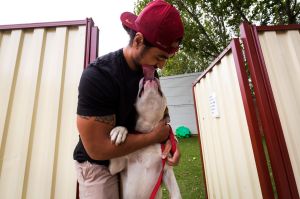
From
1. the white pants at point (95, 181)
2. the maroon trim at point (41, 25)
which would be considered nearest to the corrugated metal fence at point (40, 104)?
the maroon trim at point (41, 25)

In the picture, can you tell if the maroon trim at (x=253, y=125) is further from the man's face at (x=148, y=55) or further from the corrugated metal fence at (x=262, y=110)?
the man's face at (x=148, y=55)

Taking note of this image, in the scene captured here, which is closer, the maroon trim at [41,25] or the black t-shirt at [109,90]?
the black t-shirt at [109,90]

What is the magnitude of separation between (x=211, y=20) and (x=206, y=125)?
1175 cm

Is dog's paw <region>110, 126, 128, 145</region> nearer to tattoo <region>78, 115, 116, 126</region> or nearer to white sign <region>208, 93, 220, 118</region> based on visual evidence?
tattoo <region>78, 115, 116, 126</region>

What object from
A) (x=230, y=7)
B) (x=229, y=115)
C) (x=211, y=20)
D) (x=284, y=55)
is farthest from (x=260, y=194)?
(x=211, y=20)

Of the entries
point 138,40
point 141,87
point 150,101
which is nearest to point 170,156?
point 150,101

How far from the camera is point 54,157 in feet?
8.39

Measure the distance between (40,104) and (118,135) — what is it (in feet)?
4.98

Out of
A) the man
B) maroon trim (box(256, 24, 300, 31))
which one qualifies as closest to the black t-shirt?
the man

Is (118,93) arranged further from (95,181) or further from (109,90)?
(95,181)

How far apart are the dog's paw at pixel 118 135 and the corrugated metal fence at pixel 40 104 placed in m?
1.18

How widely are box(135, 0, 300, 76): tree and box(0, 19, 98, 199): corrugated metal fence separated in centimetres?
1169

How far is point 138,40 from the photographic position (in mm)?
1515

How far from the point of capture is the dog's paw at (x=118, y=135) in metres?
1.52
